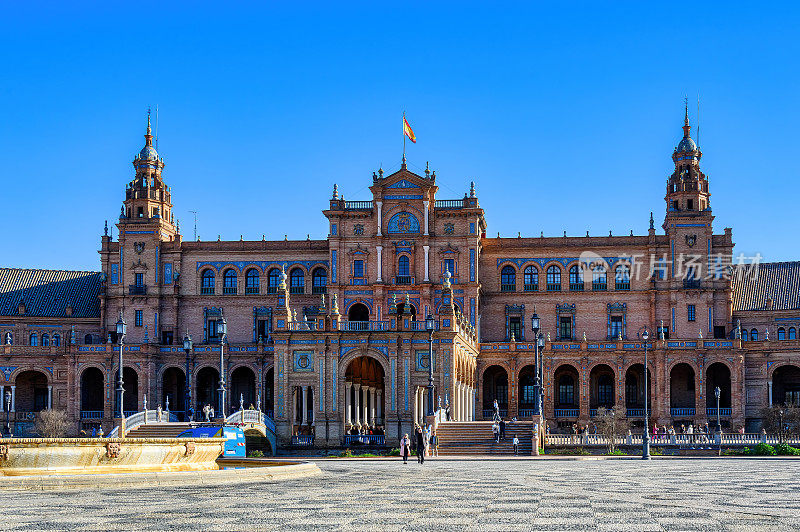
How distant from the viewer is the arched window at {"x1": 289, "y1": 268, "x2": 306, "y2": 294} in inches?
3462

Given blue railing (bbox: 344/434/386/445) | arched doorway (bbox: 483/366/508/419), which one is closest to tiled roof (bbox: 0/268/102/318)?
arched doorway (bbox: 483/366/508/419)

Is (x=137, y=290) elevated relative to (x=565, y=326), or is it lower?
elevated

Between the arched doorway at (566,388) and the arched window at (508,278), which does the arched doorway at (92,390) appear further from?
the arched doorway at (566,388)

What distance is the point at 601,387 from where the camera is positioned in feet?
281

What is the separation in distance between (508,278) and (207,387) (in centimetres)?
2426

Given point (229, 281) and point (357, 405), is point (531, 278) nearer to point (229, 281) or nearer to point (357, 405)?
point (357, 405)

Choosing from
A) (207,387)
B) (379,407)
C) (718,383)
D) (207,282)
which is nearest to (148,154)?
(207,282)

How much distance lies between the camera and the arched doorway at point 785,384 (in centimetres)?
8238

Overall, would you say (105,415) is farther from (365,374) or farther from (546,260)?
(546,260)

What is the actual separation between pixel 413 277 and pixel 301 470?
164 feet

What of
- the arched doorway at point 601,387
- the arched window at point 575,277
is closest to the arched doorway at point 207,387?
the arched window at point 575,277

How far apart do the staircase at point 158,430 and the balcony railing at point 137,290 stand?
1071 inches

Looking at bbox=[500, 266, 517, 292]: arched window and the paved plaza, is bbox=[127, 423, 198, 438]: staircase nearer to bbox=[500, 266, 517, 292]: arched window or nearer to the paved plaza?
the paved plaza

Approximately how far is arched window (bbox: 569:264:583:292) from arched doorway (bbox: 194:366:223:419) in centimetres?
A: 2760
